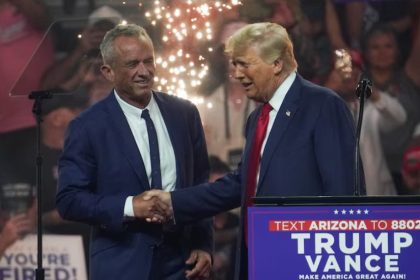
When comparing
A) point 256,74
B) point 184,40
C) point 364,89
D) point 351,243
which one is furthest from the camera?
point 184,40

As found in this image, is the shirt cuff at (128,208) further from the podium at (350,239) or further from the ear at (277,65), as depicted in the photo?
the podium at (350,239)

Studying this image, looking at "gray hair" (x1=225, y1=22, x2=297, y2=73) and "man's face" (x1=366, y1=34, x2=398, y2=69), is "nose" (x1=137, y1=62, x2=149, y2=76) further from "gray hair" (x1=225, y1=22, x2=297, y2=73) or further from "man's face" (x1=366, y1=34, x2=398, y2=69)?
"man's face" (x1=366, y1=34, x2=398, y2=69)

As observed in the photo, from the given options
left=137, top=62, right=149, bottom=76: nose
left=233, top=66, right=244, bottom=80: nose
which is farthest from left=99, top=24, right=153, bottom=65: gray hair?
left=233, top=66, right=244, bottom=80: nose

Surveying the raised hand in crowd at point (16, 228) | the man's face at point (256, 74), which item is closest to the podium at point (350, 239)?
the man's face at point (256, 74)

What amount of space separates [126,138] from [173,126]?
206 mm

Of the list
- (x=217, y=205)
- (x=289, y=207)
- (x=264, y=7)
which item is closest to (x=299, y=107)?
(x=217, y=205)

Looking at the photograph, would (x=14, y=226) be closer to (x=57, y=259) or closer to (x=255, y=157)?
(x=57, y=259)

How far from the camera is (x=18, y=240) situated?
5977 mm

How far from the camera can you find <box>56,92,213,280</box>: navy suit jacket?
12.3ft

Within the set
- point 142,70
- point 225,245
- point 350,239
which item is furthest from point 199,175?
point 225,245

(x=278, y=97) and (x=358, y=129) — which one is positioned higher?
(x=278, y=97)

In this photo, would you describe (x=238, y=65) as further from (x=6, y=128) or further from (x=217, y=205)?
(x=6, y=128)

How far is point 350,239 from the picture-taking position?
2758 millimetres

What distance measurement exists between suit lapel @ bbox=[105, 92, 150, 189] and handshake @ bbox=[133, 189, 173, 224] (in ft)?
0.34
